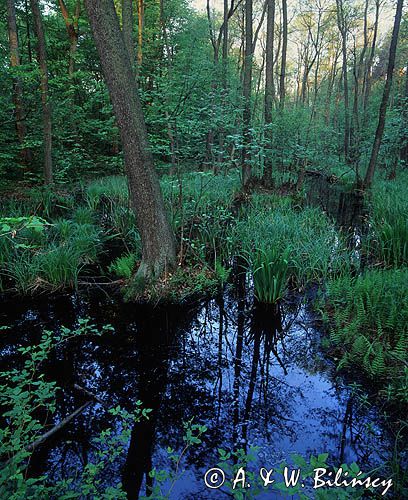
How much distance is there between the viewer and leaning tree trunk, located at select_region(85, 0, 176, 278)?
3.69m

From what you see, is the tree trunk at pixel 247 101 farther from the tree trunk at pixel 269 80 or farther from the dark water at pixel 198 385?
the dark water at pixel 198 385

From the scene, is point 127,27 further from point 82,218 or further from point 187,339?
point 187,339

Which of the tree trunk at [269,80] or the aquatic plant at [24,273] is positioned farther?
the tree trunk at [269,80]

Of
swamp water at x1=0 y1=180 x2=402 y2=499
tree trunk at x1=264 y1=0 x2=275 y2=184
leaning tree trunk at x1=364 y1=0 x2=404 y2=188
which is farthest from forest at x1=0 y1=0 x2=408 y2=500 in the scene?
leaning tree trunk at x1=364 y1=0 x2=404 y2=188

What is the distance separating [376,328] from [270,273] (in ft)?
4.45

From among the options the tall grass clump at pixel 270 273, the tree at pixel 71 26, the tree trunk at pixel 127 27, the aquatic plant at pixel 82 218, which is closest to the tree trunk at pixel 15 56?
the tree at pixel 71 26

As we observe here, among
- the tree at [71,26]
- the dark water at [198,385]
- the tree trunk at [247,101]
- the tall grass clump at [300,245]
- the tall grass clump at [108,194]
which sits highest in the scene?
the tree at [71,26]

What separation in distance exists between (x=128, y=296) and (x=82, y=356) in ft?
4.09

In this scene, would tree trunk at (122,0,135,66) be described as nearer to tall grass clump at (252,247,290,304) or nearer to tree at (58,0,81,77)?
tall grass clump at (252,247,290,304)

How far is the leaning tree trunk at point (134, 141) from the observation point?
369 cm

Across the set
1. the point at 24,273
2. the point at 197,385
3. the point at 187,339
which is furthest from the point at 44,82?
the point at 197,385

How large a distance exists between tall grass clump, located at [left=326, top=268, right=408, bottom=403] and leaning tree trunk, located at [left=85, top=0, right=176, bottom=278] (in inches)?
94.3

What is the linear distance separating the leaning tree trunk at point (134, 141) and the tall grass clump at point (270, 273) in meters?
1.29

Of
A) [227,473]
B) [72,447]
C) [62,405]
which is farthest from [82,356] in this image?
[227,473]
